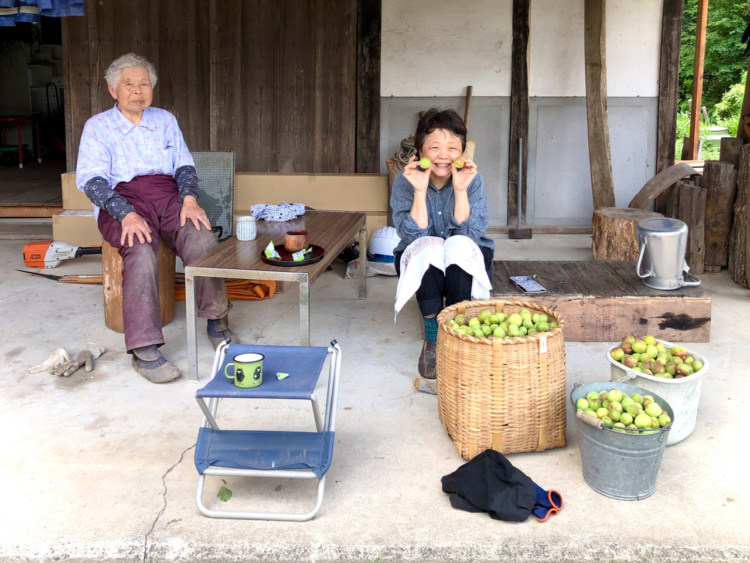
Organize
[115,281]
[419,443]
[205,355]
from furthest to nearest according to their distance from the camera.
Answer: [115,281] < [205,355] < [419,443]

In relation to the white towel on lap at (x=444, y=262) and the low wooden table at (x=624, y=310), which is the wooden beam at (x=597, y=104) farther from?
the white towel on lap at (x=444, y=262)

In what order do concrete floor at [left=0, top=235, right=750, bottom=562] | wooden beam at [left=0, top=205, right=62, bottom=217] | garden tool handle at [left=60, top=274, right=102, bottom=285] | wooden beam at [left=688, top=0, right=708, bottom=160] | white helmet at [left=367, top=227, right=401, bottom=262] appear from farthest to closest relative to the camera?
wooden beam at [left=688, top=0, right=708, bottom=160], wooden beam at [left=0, top=205, right=62, bottom=217], white helmet at [left=367, top=227, right=401, bottom=262], garden tool handle at [left=60, top=274, right=102, bottom=285], concrete floor at [left=0, top=235, right=750, bottom=562]

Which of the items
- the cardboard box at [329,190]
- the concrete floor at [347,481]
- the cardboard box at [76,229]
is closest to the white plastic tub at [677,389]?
the concrete floor at [347,481]

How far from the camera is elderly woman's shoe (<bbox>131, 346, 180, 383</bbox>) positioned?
3.77m

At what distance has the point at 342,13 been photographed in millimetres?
7078

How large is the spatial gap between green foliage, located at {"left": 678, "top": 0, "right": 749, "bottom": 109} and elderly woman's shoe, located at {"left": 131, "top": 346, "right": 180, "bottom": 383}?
20178mm

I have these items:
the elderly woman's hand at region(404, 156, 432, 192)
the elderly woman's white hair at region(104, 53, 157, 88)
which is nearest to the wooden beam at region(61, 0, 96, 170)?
the elderly woman's white hair at region(104, 53, 157, 88)

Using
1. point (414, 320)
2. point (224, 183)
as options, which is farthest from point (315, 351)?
point (224, 183)

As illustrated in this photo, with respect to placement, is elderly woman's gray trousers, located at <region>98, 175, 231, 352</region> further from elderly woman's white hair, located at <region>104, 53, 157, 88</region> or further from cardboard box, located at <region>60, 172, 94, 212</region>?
cardboard box, located at <region>60, 172, 94, 212</region>

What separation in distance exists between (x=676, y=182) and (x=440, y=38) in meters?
2.50

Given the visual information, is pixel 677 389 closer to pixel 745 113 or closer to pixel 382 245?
pixel 382 245

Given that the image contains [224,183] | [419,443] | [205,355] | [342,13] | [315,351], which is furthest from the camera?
[342,13]

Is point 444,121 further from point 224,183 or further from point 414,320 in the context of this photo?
point 224,183

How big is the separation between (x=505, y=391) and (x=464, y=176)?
134cm
